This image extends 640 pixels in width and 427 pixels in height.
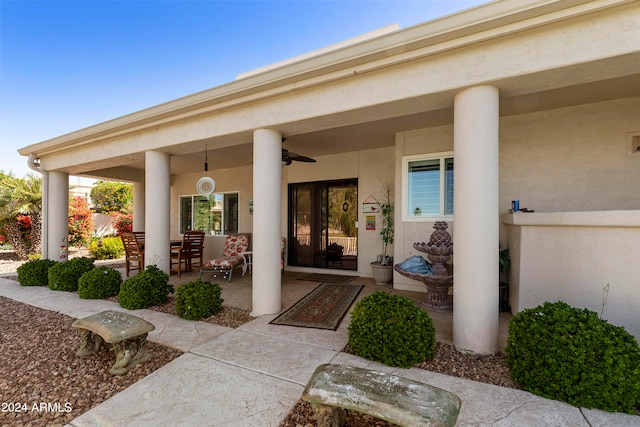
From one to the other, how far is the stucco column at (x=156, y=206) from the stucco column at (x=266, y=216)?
2.15m

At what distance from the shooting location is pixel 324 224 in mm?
6840

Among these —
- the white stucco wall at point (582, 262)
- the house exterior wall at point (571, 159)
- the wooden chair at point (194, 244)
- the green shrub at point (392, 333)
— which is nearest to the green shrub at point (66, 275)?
the wooden chair at point (194, 244)

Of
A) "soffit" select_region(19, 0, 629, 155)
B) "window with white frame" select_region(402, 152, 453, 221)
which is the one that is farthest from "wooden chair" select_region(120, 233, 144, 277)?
"window with white frame" select_region(402, 152, 453, 221)

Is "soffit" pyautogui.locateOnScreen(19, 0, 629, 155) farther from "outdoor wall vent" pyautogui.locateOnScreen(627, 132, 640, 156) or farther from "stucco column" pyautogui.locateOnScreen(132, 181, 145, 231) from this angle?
"stucco column" pyautogui.locateOnScreen(132, 181, 145, 231)

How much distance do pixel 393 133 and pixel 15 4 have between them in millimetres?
8229

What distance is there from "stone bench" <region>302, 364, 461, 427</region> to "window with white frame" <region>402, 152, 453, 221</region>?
3.58 meters

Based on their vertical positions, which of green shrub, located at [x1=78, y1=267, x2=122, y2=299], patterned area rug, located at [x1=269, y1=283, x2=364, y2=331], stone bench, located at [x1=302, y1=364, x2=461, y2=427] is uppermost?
stone bench, located at [x1=302, y1=364, x2=461, y2=427]

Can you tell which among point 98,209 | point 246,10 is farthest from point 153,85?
point 98,209

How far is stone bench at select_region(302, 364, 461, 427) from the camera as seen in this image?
4.32 ft

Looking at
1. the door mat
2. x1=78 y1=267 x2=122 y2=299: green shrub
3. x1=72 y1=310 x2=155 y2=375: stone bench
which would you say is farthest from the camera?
the door mat

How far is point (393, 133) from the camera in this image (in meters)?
5.02

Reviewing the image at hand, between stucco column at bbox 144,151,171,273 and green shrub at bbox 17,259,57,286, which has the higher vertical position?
stucco column at bbox 144,151,171,273

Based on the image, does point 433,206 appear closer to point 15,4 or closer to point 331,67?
point 331,67

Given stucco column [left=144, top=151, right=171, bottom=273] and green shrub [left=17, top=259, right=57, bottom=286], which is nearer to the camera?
stucco column [left=144, top=151, right=171, bottom=273]
